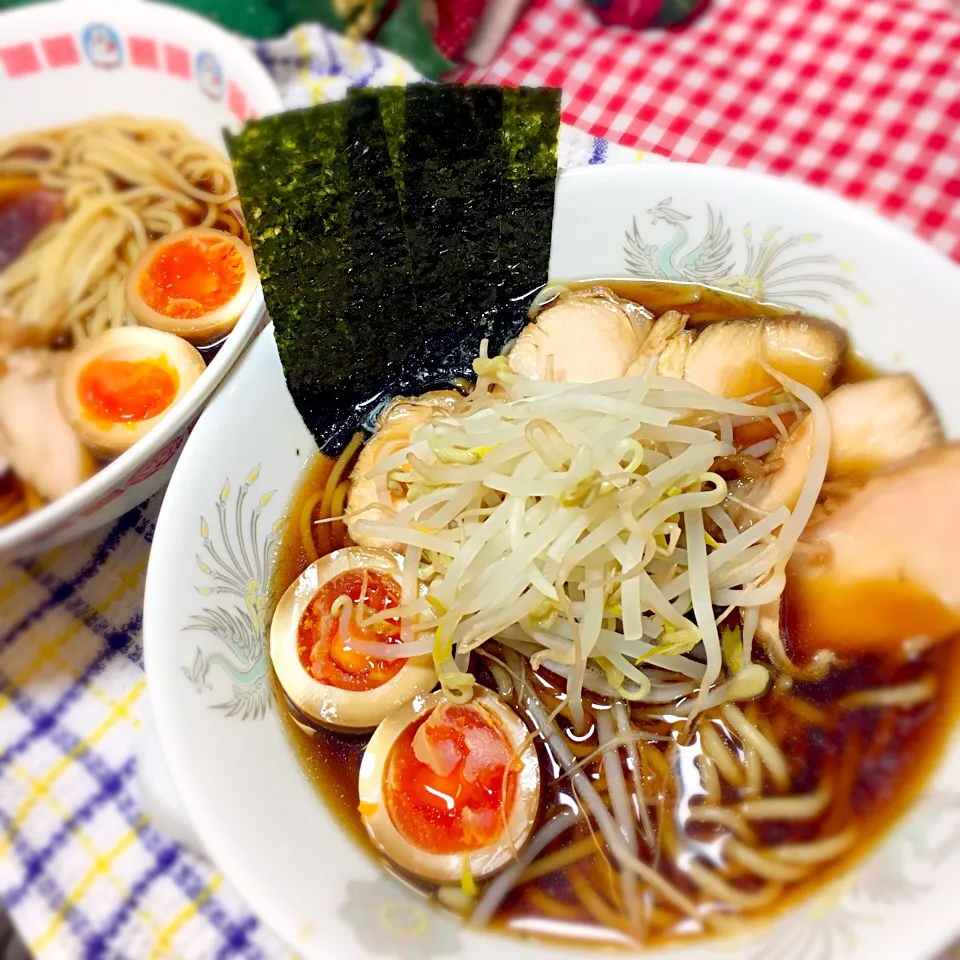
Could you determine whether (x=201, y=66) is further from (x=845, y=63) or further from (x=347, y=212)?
(x=845, y=63)

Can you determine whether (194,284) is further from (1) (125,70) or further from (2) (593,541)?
(2) (593,541)

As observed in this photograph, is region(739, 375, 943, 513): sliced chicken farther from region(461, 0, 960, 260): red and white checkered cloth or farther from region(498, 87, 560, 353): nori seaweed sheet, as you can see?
region(461, 0, 960, 260): red and white checkered cloth

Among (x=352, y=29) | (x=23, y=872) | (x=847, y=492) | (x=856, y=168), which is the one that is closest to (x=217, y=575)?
(x=23, y=872)

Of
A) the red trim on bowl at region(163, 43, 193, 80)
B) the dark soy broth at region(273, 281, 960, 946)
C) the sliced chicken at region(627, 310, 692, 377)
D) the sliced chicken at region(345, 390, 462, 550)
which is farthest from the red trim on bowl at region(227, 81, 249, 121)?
the dark soy broth at region(273, 281, 960, 946)

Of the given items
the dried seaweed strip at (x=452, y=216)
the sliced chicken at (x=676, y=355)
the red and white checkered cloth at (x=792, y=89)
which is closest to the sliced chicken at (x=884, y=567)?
the sliced chicken at (x=676, y=355)

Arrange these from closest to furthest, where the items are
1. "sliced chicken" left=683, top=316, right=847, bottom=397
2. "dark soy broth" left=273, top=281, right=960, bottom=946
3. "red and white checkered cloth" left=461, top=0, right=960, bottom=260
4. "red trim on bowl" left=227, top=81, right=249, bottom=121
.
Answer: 1. "dark soy broth" left=273, top=281, right=960, bottom=946
2. "sliced chicken" left=683, top=316, right=847, bottom=397
3. "red trim on bowl" left=227, top=81, right=249, bottom=121
4. "red and white checkered cloth" left=461, top=0, right=960, bottom=260

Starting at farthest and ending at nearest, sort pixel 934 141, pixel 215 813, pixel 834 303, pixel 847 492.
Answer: pixel 934 141, pixel 834 303, pixel 847 492, pixel 215 813
